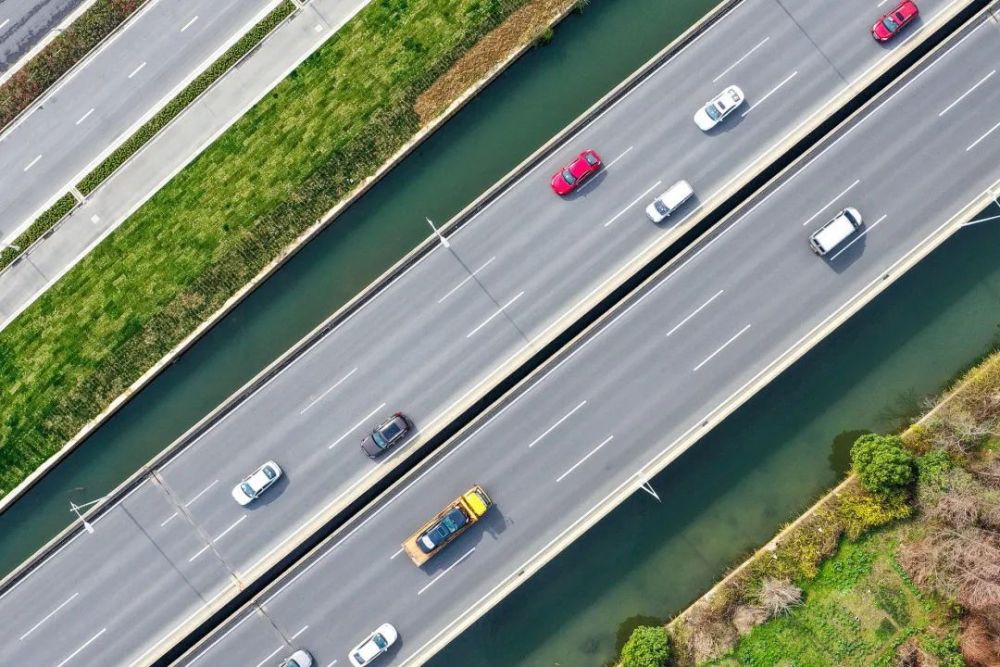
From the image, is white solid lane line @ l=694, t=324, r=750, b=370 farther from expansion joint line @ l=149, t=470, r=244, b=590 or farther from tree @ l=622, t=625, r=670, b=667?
expansion joint line @ l=149, t=470, r=244, b=590

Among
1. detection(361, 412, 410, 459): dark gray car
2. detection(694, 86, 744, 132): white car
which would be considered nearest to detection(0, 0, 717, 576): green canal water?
detection(694, 86, 744, 132): white car

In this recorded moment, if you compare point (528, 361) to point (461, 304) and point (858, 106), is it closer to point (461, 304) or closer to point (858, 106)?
point (461, 304)

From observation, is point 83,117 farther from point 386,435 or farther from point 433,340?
point 386,435

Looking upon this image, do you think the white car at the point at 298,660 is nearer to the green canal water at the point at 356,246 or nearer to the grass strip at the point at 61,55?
the green canal water at the point at 356,246

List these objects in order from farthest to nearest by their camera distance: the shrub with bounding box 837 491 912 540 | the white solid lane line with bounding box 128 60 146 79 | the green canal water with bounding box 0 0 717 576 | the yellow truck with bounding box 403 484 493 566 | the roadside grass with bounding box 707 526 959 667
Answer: the white solid lane line with bounding box 128 60 146 79 < the green canal water with bounding box 0 0 717 576 < the roadside grass with bounding box 707 526 959 667 < the shrub with bounding box 837 491 912 540 < the yellow truck with bounding box 403 484 493 566

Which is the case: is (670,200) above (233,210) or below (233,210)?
below

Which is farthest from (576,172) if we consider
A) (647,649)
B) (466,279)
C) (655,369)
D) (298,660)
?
(298,660)

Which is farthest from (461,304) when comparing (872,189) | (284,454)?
(872,189)
